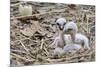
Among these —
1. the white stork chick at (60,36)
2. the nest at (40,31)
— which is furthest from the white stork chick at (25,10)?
the white stork chick at (60,36)

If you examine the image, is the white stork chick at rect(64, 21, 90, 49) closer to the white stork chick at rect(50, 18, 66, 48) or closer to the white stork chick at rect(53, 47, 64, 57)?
the white stork chick at rect(50, 18, 66, 48)

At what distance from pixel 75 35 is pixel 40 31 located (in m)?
0.39

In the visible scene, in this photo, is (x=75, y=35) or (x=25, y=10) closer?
(x=25, y=10)

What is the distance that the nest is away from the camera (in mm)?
1749

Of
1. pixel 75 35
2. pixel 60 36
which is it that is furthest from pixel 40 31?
pixel 75 35

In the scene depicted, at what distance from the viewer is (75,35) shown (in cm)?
195

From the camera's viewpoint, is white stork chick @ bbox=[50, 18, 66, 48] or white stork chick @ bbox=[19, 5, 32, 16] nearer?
white stork chick @ bbox=[19, 5, 32, 16]

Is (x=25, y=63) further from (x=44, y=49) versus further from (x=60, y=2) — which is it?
(x=60, y=2)

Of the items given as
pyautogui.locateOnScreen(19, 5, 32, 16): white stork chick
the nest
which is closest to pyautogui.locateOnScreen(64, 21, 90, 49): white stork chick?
the nest

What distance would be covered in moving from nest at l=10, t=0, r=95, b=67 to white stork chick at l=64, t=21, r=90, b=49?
0.14ft

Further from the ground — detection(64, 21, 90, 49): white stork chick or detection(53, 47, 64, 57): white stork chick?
detection(64, 21, 90, 49): white stork chick

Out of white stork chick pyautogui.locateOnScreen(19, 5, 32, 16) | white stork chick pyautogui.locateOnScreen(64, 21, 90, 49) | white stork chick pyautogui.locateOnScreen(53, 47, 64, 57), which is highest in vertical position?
white stork chick pyautogui.locateOnScreen(19, 5, 32, 16)

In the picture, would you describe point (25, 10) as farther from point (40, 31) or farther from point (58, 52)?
point (58, 52)

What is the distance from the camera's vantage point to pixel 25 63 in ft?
5.84
